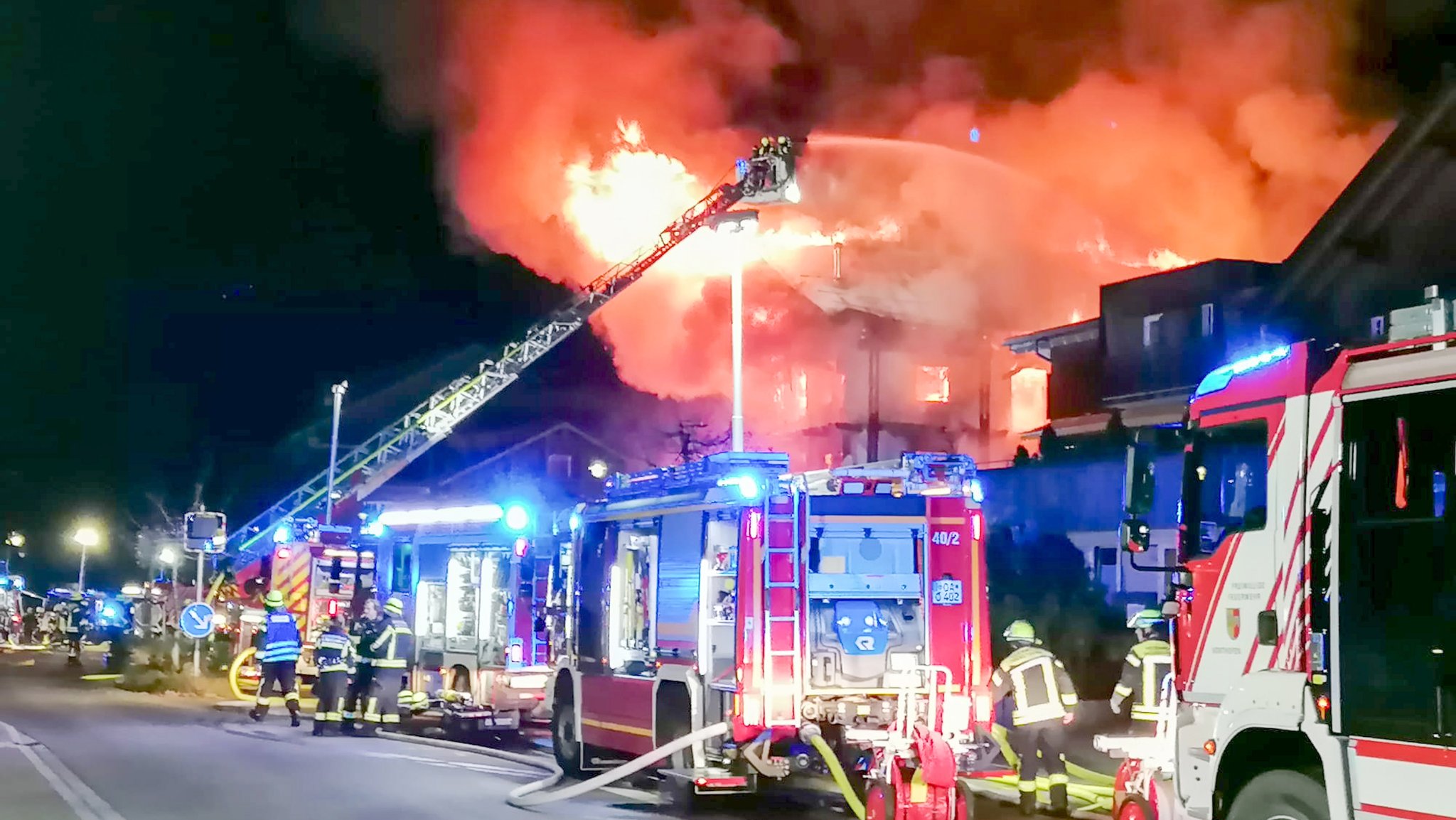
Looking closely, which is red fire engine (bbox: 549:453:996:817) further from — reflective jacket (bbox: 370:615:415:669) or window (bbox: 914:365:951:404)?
window (bbox: 914:365:951:404)

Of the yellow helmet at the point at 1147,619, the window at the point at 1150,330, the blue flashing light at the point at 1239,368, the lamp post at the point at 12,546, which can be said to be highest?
the window at the point at 1150,330

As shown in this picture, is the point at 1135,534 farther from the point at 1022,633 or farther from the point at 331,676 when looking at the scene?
the point at 331,676

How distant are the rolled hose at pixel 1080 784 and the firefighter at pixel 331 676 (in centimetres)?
807

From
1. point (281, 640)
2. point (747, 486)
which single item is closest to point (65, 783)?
point (747, 486)

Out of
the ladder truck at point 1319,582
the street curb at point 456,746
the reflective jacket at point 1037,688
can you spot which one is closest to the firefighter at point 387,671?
the street curb at point 456,746

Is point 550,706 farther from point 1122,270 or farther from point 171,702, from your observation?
point 1122,270

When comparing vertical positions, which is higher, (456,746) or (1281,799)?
(1281,799)

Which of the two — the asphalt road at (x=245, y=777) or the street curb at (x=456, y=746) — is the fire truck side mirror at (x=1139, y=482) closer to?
the asphalt road at (x=245, y=777)

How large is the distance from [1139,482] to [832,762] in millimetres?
4335

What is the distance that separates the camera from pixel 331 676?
1700 centimetres

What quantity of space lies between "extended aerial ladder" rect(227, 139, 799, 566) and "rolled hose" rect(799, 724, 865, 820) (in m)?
23.4

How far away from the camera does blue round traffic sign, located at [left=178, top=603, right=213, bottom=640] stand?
861 inches

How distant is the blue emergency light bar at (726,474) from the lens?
10883mm

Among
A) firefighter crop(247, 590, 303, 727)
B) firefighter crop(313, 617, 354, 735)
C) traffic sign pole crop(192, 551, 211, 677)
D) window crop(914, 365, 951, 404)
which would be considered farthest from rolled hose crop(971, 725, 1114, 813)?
window crop(914, 365, 951, 404)
